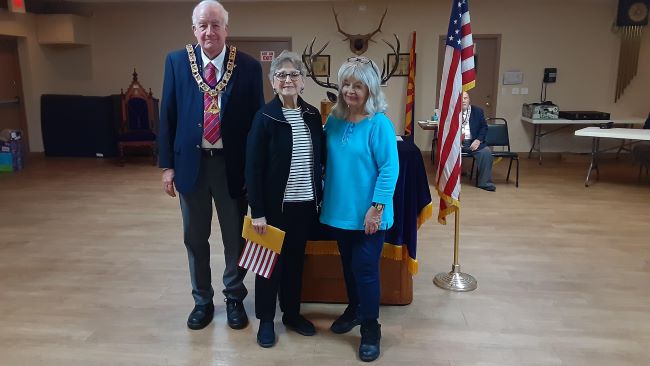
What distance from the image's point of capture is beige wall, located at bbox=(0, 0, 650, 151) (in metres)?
7.87

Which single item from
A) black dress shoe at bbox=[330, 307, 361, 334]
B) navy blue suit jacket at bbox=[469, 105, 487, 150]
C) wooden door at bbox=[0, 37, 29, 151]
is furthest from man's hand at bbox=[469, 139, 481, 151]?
wooden door at bbox=[0, 37, 29, 151]

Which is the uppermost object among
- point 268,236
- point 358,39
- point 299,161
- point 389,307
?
point 358,39

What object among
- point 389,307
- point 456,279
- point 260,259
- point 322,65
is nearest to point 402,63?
point 322,65

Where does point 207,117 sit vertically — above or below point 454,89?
below

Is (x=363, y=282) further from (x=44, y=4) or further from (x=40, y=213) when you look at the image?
(x=44, y=4)

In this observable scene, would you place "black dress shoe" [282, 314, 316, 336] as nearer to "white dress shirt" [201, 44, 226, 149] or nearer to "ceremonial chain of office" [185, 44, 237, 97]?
"white dress shirt" [201, 44, 226, 149]

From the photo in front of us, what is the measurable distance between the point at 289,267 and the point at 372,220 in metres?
0.56

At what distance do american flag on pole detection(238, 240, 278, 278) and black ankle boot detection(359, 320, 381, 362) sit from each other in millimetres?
530

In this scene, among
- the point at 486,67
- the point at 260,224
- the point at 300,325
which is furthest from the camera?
the point at 486,67

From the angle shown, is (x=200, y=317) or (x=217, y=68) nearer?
(x=217, y=68)

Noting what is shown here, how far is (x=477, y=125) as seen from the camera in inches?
243

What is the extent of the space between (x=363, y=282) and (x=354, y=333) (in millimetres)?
449

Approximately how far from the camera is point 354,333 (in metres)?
2.65

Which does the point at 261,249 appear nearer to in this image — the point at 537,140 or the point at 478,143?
the point at 478,143
